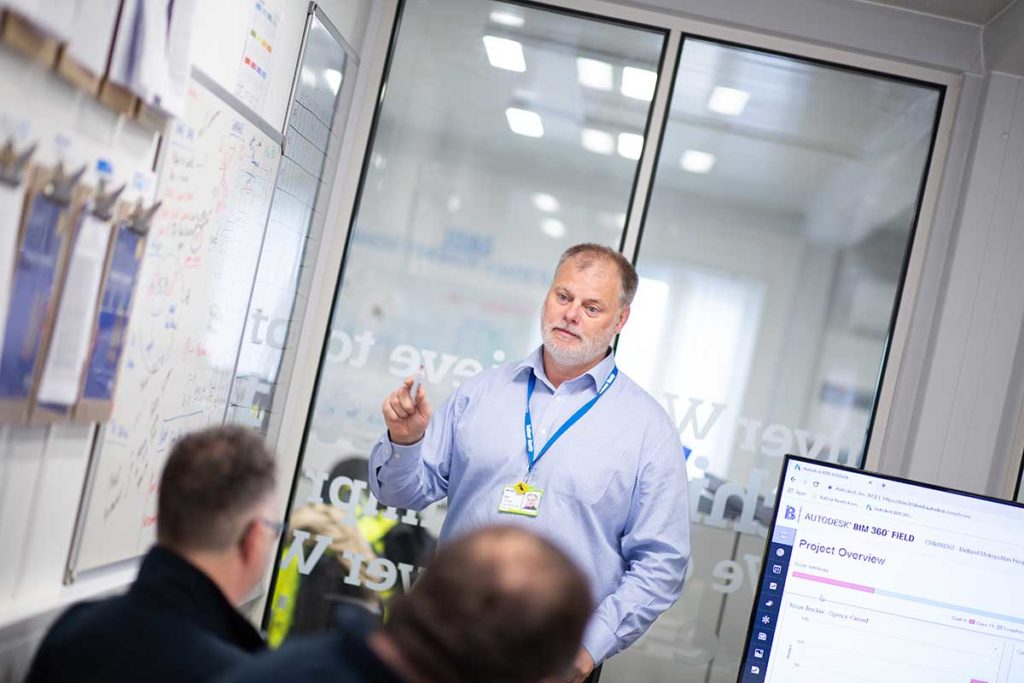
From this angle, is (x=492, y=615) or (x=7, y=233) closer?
(x=492, y=615)

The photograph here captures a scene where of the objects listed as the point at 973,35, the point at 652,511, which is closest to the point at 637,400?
the point at 652,511

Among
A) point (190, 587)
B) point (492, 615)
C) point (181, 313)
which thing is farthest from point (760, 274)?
point (492, 615)

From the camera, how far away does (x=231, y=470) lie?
169cm

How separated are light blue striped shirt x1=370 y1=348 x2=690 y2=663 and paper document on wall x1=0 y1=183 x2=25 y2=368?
121 centimetres

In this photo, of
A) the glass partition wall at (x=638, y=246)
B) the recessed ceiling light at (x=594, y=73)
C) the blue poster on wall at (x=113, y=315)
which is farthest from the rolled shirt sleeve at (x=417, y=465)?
the recessed ceiling light at (x=594, y=73)

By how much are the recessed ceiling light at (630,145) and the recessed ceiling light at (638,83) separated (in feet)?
0.51

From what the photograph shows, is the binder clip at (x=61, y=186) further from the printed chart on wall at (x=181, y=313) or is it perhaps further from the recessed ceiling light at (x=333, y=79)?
the recessed ceiling light at (x=333, y=79)

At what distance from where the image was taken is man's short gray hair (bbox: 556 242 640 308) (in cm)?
307

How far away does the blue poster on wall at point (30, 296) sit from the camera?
190cm

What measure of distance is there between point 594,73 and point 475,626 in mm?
3271

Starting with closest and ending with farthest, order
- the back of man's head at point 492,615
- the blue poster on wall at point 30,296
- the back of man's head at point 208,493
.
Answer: the back of man's head at point 492,615 → the back of man's head at point 208,493 → the blue poster on wall at point 30,296

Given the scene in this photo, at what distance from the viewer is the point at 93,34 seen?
1991mm

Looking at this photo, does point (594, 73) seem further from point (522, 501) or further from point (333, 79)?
point (522, 501)

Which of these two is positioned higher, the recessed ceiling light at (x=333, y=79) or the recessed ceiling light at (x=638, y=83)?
the recessed ceiling light at (x=638, y=83)
